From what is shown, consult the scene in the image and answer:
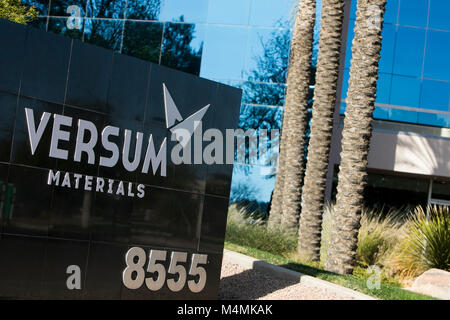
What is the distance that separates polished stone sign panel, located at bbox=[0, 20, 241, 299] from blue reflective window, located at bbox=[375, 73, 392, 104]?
16.0 m

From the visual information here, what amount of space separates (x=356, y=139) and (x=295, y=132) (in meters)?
4.78

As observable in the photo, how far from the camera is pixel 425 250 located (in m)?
14.9

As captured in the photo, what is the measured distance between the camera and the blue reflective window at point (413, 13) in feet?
84.6

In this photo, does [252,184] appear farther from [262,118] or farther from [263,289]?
[263,289]

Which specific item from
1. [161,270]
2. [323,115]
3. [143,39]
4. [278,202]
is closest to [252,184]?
[278,202]

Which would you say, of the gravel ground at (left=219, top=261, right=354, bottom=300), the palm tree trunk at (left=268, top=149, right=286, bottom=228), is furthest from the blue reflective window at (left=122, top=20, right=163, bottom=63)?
the gravel ground at (left=219, top=261, right=354, bottom=300)

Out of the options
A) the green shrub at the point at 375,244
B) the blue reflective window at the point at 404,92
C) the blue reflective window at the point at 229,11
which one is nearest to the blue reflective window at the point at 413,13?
the blue reflective window at the point at 404,92

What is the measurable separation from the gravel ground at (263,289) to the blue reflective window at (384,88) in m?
14.6

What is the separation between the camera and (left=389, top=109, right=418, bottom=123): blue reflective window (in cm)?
2527

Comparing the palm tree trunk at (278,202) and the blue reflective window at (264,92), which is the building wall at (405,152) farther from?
the palm tree trunk at (278,202)

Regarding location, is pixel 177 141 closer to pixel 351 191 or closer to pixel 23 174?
pixel 23 174

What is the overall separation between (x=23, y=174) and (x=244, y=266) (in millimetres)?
5722

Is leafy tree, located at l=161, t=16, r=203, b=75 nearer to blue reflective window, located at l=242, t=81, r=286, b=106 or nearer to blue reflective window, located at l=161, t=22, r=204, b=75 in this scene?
blue reflective window, located at l=161, t=22, r=204, b=75
